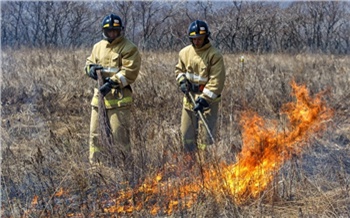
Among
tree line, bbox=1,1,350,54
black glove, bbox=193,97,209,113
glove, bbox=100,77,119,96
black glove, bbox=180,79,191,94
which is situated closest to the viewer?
glove, bbox=100,77,119,96

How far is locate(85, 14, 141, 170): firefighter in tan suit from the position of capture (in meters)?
4.48

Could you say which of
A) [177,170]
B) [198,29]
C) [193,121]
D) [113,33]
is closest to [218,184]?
[177,170]

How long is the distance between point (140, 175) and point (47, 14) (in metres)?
31.2

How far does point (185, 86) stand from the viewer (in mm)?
4699

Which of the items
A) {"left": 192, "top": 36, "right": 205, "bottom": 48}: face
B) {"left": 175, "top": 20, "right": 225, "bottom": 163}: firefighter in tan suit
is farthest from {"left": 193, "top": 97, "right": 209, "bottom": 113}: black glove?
{"left": 192, "top": 36, "right": 205, "bottom": 48}: face

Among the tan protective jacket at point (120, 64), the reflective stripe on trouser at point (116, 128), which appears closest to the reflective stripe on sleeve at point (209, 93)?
the tan protective jacket at point (120, 64)

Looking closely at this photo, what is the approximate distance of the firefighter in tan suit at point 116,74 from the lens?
448 cm

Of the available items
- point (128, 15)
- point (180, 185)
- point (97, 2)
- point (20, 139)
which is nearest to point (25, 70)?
point (20, 139)

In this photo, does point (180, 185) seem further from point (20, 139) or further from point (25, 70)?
point (25, 70)

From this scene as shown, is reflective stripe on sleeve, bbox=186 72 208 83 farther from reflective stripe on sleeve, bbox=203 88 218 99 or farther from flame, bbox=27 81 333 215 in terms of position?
flame, bbox=27 81 333 215

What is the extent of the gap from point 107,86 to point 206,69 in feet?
3.64

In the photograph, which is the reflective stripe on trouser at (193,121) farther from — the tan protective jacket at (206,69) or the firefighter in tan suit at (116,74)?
the firefighter in tan suit at (116,74)

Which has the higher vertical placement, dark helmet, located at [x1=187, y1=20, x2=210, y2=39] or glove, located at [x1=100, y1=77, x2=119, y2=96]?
dark helmet, located at [x1=187, y1=20, x2=210, y2=39]

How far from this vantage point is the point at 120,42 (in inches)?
180
